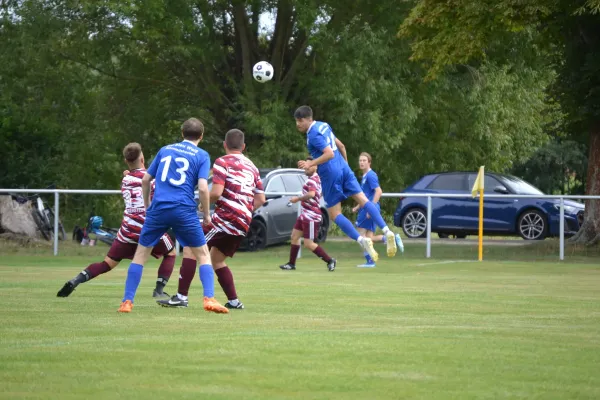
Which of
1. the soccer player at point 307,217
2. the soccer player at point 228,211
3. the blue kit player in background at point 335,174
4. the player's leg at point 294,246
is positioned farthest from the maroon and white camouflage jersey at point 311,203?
the soccer player at point 228,211

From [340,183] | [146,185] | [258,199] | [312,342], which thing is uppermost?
[340,183]

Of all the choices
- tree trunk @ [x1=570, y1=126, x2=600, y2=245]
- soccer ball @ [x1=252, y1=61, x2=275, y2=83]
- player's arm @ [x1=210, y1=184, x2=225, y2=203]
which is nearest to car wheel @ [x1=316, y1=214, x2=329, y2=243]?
soccer ball @ [x1=252, y1=61, x2=275, y2=83]

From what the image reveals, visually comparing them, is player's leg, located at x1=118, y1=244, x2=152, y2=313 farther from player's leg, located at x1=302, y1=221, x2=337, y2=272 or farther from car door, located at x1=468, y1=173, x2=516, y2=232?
car door, located at x1=468, y1=173, x2=516, y2=232

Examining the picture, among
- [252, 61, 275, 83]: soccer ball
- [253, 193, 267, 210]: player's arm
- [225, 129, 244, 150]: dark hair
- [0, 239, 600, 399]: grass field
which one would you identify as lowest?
[0, 239, 600, 399]: grass field

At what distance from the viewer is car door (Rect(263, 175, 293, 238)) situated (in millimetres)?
25703

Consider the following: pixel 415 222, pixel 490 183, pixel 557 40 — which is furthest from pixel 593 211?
pixel 415 222

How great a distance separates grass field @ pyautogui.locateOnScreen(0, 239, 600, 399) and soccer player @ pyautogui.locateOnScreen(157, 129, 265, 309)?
0.35m

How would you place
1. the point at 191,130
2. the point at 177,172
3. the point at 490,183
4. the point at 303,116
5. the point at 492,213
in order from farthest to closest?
the point at 490,183, the point at 492,213, the point at 303,116, the point at 191,130, the point at 177,172

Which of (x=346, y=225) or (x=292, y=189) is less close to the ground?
(x=292, y=189)

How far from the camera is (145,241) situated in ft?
37.0

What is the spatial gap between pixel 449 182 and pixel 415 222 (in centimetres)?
174

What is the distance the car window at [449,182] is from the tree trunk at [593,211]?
387 cm

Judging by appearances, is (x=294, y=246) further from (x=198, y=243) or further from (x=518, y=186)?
(x=198, y=243)

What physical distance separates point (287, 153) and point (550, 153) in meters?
23.3
